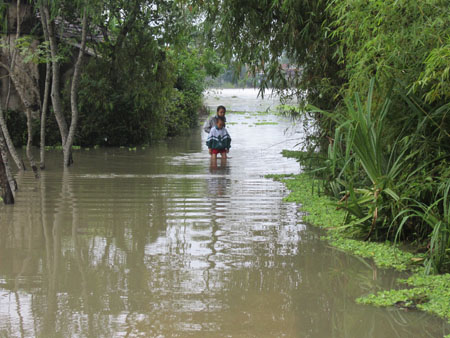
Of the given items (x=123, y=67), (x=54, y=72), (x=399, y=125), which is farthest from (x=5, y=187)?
(x=123, y=67)

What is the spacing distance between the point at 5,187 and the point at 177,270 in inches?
173

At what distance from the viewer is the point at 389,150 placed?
8305mm

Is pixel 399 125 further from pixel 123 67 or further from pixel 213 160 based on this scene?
pixel 123 67

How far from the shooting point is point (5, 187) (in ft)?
33.6

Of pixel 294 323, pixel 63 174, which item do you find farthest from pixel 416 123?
pixel 63 174

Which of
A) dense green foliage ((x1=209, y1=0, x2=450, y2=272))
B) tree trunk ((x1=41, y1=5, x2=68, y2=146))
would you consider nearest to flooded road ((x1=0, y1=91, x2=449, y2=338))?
dense green foliage ((x1=209, y1=0, x2=450, y2=272))

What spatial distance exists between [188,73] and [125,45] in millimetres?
10671

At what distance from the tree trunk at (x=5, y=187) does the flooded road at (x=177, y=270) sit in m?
0.28

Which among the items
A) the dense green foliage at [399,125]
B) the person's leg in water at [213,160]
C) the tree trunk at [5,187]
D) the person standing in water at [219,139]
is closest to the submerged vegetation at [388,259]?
the dense green foliage at [399,125]

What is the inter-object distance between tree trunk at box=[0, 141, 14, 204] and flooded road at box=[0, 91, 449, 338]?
28 centimetres

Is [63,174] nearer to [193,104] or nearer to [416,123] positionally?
[416,123]

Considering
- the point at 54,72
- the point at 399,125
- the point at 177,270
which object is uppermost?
the point at 54,72

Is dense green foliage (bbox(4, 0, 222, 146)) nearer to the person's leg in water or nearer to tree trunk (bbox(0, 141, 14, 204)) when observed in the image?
the person's leg in water

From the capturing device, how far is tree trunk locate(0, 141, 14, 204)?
33.2ft
